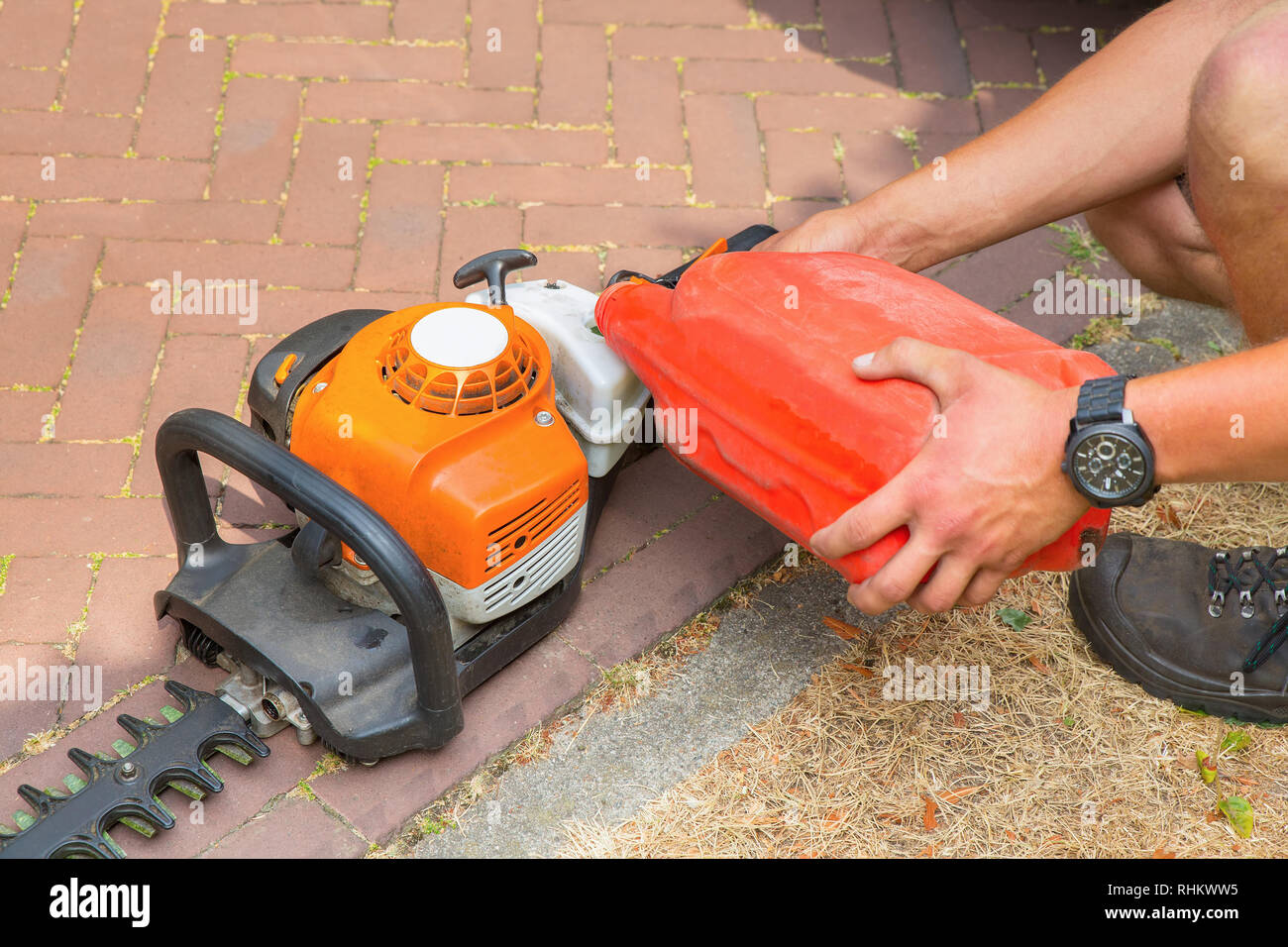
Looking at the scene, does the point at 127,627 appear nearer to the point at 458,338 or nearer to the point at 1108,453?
the point at 458,338

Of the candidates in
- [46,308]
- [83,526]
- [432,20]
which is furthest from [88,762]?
[432,20]

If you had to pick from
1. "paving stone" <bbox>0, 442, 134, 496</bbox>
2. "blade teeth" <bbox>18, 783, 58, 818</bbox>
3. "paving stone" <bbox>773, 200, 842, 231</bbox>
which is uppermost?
"paving stone" <bbox>773, 200, 842, 231</bbox>

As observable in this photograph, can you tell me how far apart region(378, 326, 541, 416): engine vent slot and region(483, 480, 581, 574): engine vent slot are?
0.60ft

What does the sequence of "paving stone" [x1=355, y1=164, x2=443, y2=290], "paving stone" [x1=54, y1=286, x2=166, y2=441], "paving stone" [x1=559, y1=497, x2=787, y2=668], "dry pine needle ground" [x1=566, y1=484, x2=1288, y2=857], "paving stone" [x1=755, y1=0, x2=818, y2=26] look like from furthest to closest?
"paving stone" [x1=755, y1=0, x2=818, y2=26], "paving stone" [x1=355, y1=164, x2=443, y2=290], "paving stone" [x1=54, y1=286, x2=166, y2=441], "paving stone" [x1=559, y1=497, x2=787, y2=668], "dry pine needle ground" [x1=566, y1=484, x2=1288, y2=857]

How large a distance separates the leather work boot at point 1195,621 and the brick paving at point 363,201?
0.69 metres

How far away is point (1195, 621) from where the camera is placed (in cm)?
232

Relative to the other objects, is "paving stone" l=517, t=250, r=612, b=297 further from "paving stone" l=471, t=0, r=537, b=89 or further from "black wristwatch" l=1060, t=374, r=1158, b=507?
"black wristwatch" l=1060, t=374, r=1158, b=507

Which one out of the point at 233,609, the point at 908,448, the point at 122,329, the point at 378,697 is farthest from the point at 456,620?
the point at 122,329

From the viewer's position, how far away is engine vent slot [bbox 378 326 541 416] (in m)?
1.92

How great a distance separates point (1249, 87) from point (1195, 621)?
991mm

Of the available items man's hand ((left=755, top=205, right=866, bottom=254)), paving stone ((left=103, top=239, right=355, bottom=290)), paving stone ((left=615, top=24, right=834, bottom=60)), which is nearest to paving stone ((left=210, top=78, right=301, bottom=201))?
paving stone ((left=103, top=239, right=355, bottom=290))

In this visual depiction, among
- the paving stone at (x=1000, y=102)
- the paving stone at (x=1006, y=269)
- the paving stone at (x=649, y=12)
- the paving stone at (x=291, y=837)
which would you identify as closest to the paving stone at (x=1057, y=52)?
the paving stone at (x=1000, y=102)

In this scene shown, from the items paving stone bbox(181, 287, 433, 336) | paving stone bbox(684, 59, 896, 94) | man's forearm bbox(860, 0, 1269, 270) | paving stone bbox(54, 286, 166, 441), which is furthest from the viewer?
paving stone bbox(684, 59, 896, 94)

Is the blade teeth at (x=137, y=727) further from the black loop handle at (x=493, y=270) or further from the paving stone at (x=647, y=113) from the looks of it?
the paving stone at (x=647, y=113)
